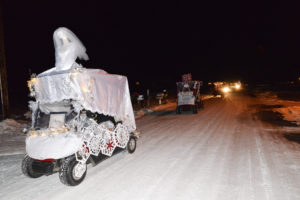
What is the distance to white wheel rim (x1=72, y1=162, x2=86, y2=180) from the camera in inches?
199

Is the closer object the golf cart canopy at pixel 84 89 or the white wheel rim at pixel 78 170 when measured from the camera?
the white wheel rim at pixel 78 170

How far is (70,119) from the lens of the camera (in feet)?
18.6

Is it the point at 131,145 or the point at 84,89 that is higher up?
the point at 84,89

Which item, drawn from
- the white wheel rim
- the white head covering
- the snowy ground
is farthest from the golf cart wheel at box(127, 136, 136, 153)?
the white head covering

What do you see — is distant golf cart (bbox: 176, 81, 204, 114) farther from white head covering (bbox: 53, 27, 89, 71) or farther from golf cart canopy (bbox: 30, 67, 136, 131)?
white head covering (bbox: 53, 27, 89, 71)

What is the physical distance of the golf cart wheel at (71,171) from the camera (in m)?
4.85

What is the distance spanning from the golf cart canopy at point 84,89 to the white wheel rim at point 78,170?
141 cm

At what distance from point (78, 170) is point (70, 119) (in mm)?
1355

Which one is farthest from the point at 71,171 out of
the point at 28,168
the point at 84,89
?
the point at 84,89

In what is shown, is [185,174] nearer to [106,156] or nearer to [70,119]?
[106,156]

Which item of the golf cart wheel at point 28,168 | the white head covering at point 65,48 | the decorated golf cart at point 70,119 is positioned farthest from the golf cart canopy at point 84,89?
the golf cart wheel at point 28,168

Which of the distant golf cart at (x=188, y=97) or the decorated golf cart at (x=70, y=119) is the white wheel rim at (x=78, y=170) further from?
the distant golf cart at (x=188, y=97)

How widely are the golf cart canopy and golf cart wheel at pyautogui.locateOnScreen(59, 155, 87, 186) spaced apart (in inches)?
53.4

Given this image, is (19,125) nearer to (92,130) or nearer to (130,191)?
(92,130)
